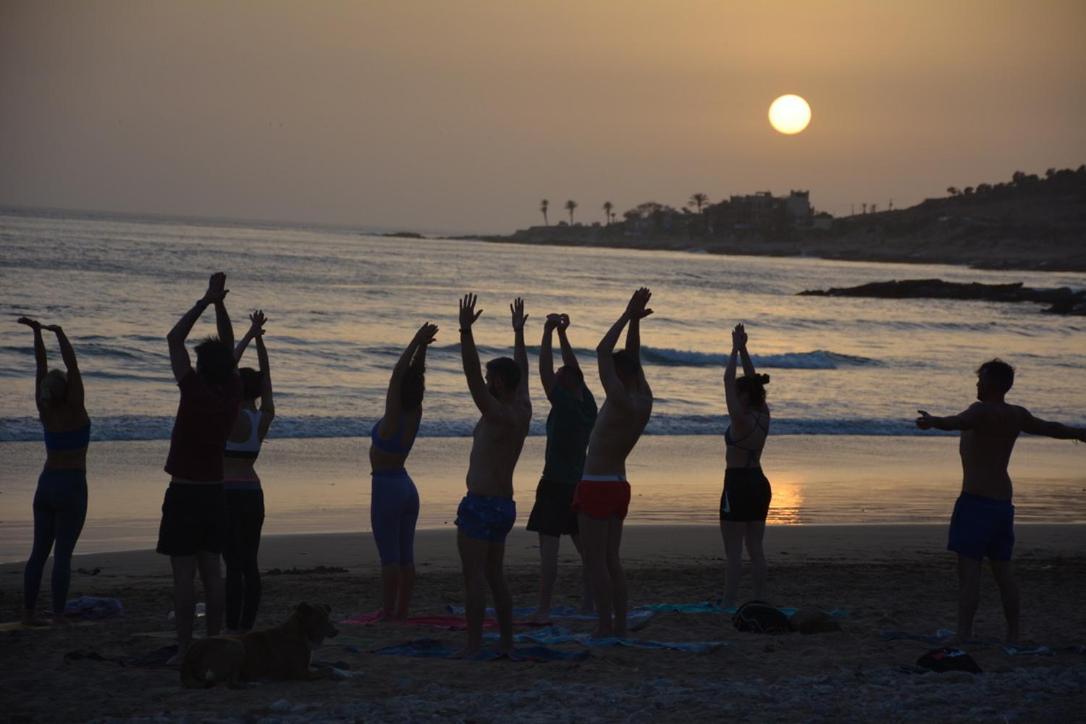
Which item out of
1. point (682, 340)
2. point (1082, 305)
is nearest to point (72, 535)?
point (682, 340)

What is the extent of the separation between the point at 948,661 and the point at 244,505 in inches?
148

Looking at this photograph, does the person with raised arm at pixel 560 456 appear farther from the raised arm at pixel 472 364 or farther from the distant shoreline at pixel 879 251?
the distant shoreline at pixel 879 251

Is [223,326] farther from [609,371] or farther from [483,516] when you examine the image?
[609,371]

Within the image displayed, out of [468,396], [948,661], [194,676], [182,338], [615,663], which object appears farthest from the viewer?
[468,396]

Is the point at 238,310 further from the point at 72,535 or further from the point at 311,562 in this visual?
the point at 72,535

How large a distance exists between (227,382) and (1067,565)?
7461 millimetres

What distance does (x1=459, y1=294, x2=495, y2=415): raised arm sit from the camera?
18.7 feet

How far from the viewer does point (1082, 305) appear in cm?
5978

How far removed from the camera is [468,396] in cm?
2319

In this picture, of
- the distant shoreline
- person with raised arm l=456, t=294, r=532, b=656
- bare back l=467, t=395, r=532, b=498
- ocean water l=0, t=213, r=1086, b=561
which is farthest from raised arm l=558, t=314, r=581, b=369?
the distant shoreline

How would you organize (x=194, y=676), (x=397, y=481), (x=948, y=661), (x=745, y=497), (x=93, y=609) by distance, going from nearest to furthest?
(x=194, y=676), (x=948, y=661), (x=397, y=481), (x=93, y=609), (x=745, y=497)

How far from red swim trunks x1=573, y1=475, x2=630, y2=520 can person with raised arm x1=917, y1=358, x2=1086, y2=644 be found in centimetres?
185

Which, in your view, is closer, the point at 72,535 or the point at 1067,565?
the point at 72,535

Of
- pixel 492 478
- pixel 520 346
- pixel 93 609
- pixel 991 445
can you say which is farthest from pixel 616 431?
pixel 93 609
